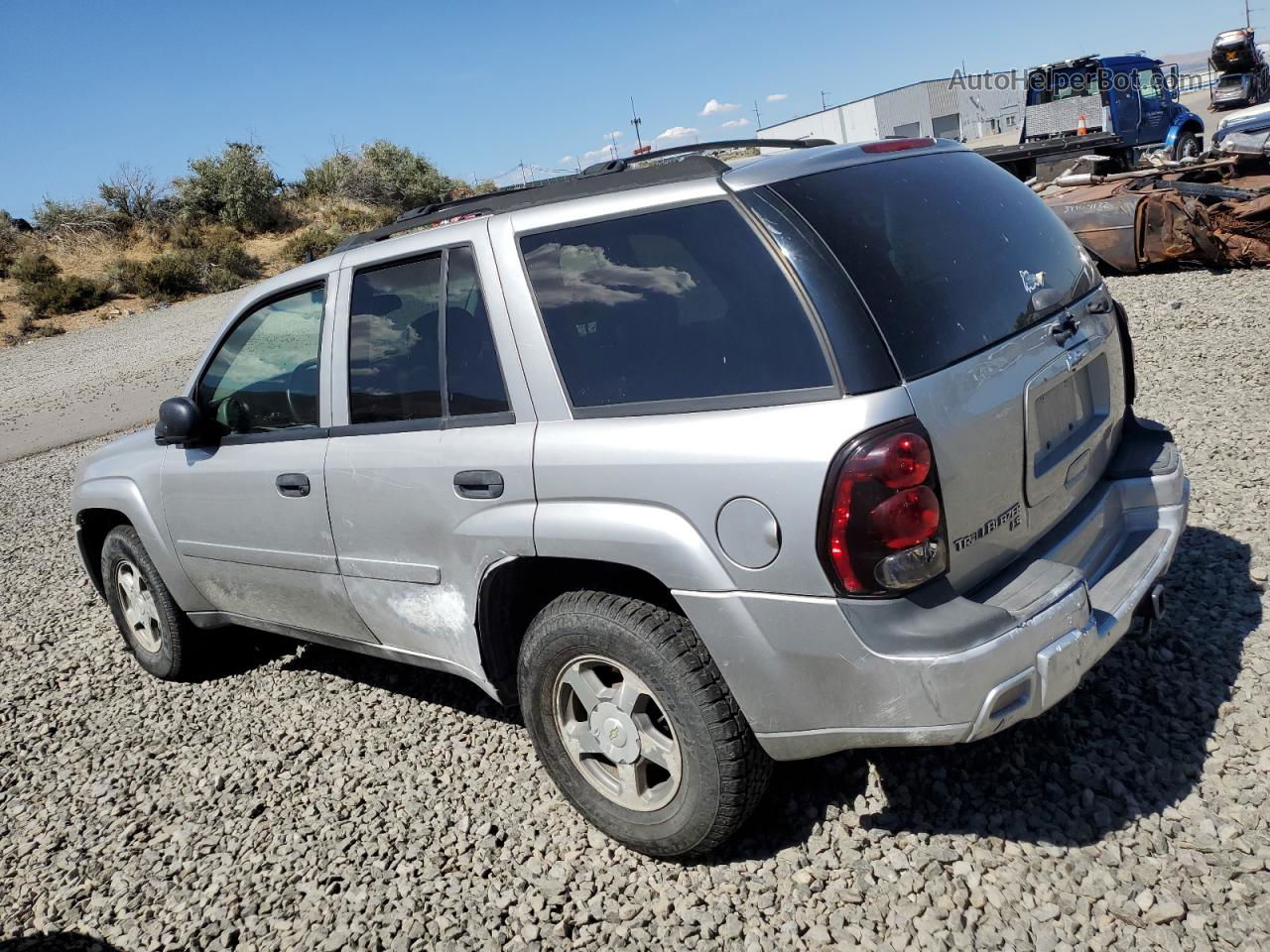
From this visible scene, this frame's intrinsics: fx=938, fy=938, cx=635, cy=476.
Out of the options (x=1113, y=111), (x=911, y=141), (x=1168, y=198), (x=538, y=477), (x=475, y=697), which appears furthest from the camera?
(x=1113, y=111)

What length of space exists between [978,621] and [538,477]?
1.25 meters

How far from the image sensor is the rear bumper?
7.23ft

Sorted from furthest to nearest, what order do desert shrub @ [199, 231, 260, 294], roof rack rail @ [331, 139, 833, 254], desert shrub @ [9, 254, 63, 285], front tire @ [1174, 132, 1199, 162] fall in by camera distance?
1. desert shrub @ [199, 231, 260, 294]
2. desert shrub @ [9, 254, 63, 285]
3. front tire @ [1174, 132, 1199, 162]
4. roof rack rail @ [331, 139, 833, 254]

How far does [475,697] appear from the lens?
13.5 ft

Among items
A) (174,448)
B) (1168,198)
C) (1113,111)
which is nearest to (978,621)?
(174,448)

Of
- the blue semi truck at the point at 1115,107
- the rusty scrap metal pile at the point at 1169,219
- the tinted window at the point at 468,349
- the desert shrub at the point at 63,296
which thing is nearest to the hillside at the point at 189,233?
the desert shrub at the point at 63,296

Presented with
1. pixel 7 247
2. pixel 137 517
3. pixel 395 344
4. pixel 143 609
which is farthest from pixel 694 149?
pixel 7 247

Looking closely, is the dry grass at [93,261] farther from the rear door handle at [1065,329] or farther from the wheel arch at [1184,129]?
the rear door handle at [1065,329]

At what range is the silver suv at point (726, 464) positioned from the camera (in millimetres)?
2240

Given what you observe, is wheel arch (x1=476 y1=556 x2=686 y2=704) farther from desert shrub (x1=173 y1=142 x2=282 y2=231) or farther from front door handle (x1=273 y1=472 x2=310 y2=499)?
desert shrub (x1=173 y1=142 x2=282 y2=231)

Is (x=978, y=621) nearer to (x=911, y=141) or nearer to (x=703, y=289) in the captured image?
(x=703, y=289)

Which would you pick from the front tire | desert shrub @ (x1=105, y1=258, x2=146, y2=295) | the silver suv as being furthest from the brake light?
desert shrub @ (x1=105, y1=258, x2=146, y2=295)

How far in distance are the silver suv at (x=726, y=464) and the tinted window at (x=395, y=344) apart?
12mm

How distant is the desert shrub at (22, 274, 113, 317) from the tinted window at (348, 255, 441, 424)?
30659 mm
